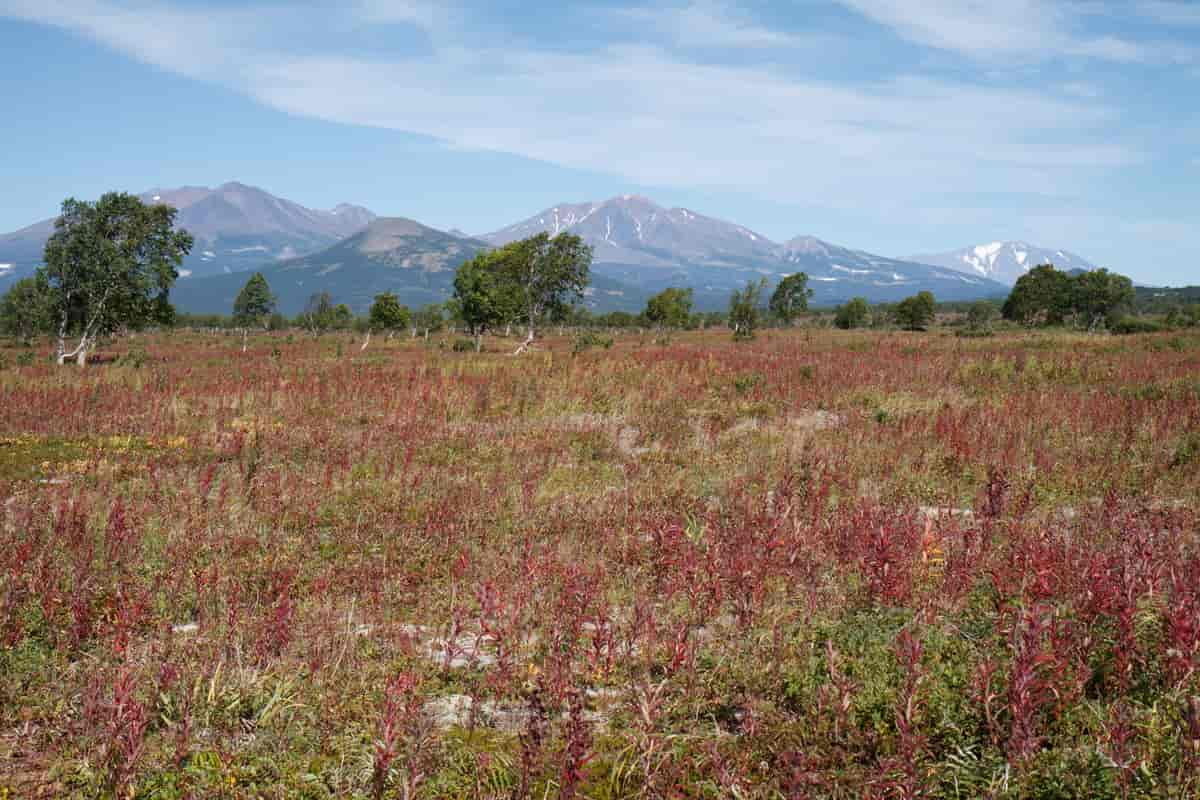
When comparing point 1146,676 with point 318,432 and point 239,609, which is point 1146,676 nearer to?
point 239,609

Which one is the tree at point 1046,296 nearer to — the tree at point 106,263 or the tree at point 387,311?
the tree at point 387,311

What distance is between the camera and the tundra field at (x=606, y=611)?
134 inches

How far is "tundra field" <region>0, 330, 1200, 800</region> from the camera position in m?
3.41

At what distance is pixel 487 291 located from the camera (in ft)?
189

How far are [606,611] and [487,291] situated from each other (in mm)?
54790

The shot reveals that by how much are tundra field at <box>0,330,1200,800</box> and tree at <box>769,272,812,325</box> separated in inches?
3896

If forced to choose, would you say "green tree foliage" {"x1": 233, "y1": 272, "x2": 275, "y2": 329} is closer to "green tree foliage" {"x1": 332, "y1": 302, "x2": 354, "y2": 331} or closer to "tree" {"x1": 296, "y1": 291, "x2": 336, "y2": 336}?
"tree" {"x1": 296, "y1": 291, "x2": 336, "y2": 336}

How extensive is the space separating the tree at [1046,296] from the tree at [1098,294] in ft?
3.28

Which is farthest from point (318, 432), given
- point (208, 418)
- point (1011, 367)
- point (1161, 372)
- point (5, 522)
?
point (1161, 372)

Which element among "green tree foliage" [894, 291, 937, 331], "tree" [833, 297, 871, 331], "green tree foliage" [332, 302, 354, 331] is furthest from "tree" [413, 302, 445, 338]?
"green tree foliage" [894, 291, 937, 331]

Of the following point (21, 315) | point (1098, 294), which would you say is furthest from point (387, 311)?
point (1098, 294)

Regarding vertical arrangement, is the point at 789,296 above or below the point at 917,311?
above

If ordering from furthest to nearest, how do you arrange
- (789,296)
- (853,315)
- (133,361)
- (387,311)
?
1. (789,296)
2. (853,315)
3. (387,311)
4. (133,361)

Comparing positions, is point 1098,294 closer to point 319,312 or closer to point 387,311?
point 387,311
